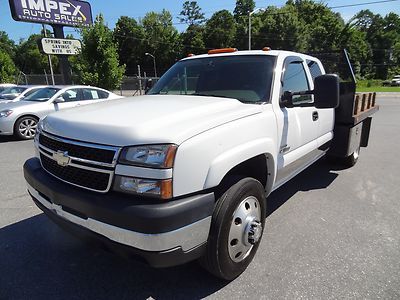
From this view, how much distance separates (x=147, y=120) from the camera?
2281 millimetres

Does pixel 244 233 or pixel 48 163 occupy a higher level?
pixel 48 163

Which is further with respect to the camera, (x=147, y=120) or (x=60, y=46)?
(x=60, y=46)

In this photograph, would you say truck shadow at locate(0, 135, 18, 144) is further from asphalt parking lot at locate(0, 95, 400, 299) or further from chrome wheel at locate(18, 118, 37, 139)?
asphalt parking lot at locate(0, 95, 400, 299)

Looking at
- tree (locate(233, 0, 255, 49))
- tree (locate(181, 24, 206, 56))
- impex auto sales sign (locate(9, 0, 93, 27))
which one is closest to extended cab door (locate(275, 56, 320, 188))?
impex auto sales sign (locate(9, 0, 93, 27))

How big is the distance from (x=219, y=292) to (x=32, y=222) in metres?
2.49

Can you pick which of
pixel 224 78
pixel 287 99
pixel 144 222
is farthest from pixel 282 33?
pixel 144 222

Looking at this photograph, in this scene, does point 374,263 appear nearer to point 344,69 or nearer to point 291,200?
point 291,200

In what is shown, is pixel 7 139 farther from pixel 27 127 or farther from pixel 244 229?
pixel 244 229

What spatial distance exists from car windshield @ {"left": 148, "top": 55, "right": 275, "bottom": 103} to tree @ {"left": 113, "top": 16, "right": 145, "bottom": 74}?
73715 millimetres

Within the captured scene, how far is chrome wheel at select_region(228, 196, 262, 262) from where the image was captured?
102 inches

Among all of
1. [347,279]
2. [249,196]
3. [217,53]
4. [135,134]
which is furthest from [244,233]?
[217,53]

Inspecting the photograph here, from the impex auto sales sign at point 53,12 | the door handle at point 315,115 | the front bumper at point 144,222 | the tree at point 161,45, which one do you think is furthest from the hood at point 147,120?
the tree at point 161,45

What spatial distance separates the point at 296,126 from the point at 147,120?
1.93m

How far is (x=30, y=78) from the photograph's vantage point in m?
36.6
